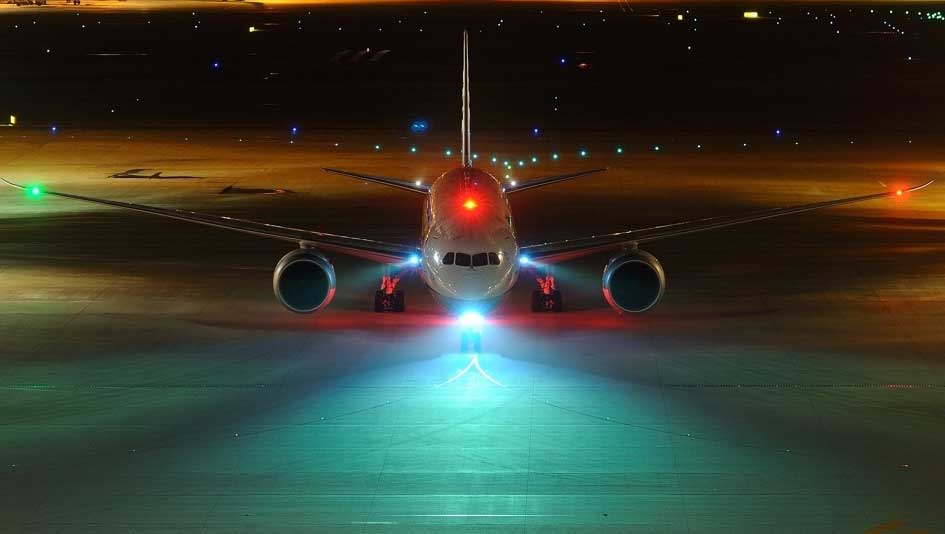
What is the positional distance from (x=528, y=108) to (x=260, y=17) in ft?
225

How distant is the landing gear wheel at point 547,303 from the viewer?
31219mm

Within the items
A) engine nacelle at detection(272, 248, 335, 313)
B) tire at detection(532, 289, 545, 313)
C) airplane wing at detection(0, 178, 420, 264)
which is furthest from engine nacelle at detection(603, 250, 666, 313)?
engine nacelle at detection(272, 248, 335, 313)

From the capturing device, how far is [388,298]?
31266mm

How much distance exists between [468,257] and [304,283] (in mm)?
3800

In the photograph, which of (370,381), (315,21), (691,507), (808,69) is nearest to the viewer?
(691,507)

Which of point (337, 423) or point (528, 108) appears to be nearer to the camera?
point (337, 423)

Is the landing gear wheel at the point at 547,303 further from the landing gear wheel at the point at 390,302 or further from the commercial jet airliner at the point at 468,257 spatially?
the landing gear wheel at the point at 390,302

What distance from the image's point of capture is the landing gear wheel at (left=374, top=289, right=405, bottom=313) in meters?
31.2

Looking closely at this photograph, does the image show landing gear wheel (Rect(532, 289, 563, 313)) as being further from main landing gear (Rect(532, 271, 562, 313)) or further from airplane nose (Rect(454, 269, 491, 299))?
airplane nose (Rect(454, 269, 491, 299))

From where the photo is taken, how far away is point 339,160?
2146 inches

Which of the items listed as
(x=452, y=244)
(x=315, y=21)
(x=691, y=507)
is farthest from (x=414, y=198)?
(x=315, y=21)

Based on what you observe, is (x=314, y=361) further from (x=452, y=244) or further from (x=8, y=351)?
(x=8, y=351)

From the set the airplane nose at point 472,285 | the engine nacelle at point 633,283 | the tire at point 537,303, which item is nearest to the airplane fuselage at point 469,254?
the airplane nose at point 472,285

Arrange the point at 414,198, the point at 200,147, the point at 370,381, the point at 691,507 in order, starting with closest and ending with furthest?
the point at 691,507
the point at 370,381
the point at 414,198
the point at 200,147
